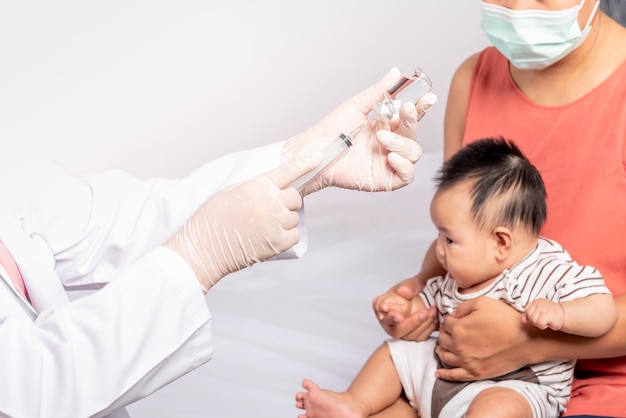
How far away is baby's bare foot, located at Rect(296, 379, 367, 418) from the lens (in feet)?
5.74

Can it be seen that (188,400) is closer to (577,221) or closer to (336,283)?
(336,283)

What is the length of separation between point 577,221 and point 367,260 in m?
0.87

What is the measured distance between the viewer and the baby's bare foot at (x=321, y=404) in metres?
1.75

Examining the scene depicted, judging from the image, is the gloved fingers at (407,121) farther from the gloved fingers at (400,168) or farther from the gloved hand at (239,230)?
the gloved hand at (239,230)

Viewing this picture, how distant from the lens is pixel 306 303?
236 centimetres

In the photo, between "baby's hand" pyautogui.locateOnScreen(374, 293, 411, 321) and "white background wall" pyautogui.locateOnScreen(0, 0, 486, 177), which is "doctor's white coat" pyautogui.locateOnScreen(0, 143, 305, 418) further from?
"white background wall" pyautogui.locateOnScreen(0, 0, 486, 177)

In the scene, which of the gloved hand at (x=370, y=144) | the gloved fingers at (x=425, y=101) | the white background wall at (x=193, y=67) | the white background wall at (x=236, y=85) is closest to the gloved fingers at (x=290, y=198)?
the gloved hand at (x=370, y=144)

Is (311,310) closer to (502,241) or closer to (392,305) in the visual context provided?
(392,305)

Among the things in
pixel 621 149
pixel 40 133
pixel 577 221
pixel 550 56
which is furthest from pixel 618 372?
pixel 40 133

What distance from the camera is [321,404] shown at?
1760 millimetres

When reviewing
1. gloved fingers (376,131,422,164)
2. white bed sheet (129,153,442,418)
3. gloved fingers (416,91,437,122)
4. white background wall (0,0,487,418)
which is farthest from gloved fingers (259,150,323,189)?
white background wall (0,0,487,418)

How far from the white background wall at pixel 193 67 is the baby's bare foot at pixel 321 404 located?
148cm

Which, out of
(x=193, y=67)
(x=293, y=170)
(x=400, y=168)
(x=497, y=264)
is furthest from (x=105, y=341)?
(x=193, y=67)

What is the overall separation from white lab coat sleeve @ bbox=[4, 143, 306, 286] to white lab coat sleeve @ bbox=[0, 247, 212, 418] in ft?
1.22
